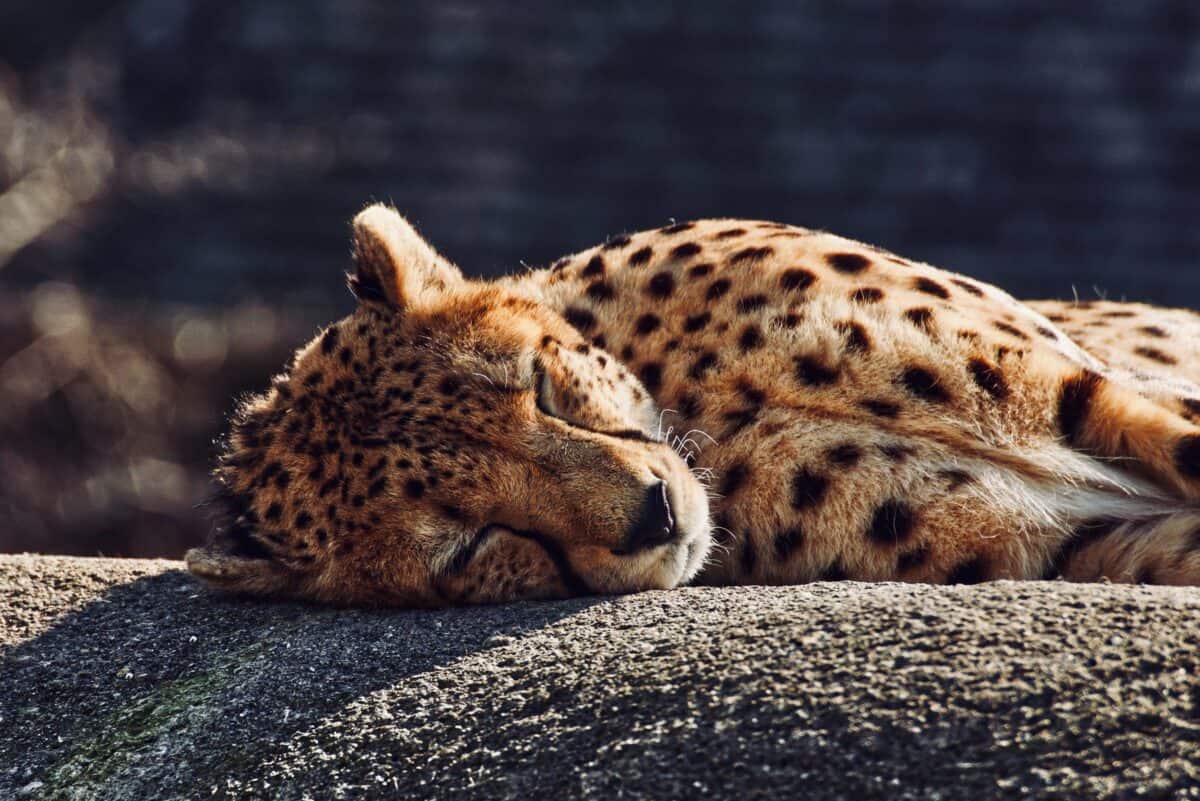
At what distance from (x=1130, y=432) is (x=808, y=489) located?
675 millimetres

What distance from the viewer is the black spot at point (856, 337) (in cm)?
296

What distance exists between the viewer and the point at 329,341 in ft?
10.1

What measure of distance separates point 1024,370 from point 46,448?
15.7ft

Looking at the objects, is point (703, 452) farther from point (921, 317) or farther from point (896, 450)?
point (921, 317)

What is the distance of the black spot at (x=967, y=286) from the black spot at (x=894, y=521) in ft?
2.07

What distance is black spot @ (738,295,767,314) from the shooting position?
309cm

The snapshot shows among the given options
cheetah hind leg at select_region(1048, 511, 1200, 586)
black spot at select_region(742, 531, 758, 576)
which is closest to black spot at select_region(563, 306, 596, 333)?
black spot at select_region(742, 531, 758, 576)

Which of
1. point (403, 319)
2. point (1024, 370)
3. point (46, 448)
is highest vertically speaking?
point (403, 319)

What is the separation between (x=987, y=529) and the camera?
2.84m

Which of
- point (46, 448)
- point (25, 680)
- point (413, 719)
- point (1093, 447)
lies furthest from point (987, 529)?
point (46, 448)

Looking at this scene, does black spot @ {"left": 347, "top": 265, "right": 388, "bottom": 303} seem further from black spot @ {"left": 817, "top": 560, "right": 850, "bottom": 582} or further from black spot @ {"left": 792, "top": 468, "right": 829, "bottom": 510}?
black spot @ {"left": 817, "top": 560, "right": 850, "bottom": 582}

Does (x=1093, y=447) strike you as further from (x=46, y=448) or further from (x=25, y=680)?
(x=46, y=448)

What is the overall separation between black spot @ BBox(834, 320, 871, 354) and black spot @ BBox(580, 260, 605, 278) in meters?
0.65

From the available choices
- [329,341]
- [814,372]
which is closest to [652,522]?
[814,372]
